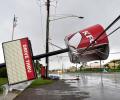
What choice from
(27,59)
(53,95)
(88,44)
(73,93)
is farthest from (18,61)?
(73,93)

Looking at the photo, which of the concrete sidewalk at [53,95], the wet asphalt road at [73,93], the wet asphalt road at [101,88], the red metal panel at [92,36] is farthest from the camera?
the concrete sidewalk at [53,95]

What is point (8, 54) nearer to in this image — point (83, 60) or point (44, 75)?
point (83, 60)

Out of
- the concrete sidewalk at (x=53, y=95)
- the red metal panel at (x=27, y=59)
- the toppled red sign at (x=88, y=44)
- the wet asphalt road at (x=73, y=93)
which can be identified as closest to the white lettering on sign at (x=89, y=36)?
the toppled red sign at (x=88, y=44)

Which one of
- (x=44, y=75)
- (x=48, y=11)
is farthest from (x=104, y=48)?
(x=44, y=75)

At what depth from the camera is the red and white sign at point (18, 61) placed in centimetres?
709

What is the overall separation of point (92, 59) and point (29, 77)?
1236 millimetres

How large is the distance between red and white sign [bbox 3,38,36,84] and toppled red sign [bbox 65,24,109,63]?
0.83 metres

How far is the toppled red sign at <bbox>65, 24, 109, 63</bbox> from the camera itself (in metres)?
6.54

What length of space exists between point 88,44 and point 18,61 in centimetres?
139

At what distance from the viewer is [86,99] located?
59.8ft

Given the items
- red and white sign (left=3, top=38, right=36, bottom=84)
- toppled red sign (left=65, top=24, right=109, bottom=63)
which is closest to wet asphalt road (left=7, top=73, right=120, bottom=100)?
red and white sign (left=3, top=38, right=36, bottom=84)

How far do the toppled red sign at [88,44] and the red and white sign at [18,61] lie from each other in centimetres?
83

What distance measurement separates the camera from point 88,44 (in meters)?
6.61

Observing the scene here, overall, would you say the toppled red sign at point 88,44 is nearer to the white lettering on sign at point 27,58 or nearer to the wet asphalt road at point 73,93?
the white lettering on sign at point 27,58
